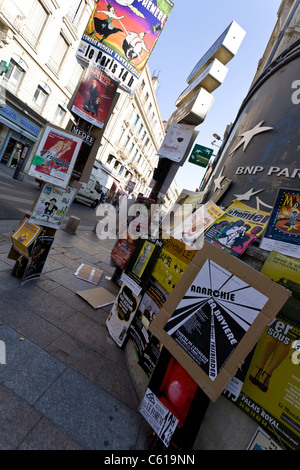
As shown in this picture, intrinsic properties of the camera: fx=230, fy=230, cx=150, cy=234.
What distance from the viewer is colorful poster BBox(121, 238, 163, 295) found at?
10.7ft

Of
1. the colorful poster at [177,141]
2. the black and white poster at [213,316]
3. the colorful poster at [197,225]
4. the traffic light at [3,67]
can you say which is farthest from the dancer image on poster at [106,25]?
A: the traffic light at [3,67]

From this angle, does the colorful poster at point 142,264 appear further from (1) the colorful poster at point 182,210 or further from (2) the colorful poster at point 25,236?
(2) the colorful poster at point 25,236

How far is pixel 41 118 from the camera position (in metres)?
19.5

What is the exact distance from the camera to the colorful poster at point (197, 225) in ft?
9.45

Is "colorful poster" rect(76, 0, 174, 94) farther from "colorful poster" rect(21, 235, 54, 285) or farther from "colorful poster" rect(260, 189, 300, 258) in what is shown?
"colorful poster" rect(260, 189, 300, 258)

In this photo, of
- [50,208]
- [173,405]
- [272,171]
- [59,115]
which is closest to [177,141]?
[272,171]

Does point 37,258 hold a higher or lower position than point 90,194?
lower

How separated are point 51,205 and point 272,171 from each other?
152 inches

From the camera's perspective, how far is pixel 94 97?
15.7 feet

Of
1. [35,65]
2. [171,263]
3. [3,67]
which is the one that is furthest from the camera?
[35,65]

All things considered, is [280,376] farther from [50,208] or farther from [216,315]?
[50,208]

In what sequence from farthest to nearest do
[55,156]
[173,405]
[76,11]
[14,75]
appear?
1. [76,11]
2. [14,75]
3. [55,156]
4. [173,405]

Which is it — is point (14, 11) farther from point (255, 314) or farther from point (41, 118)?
point (255, 314)
